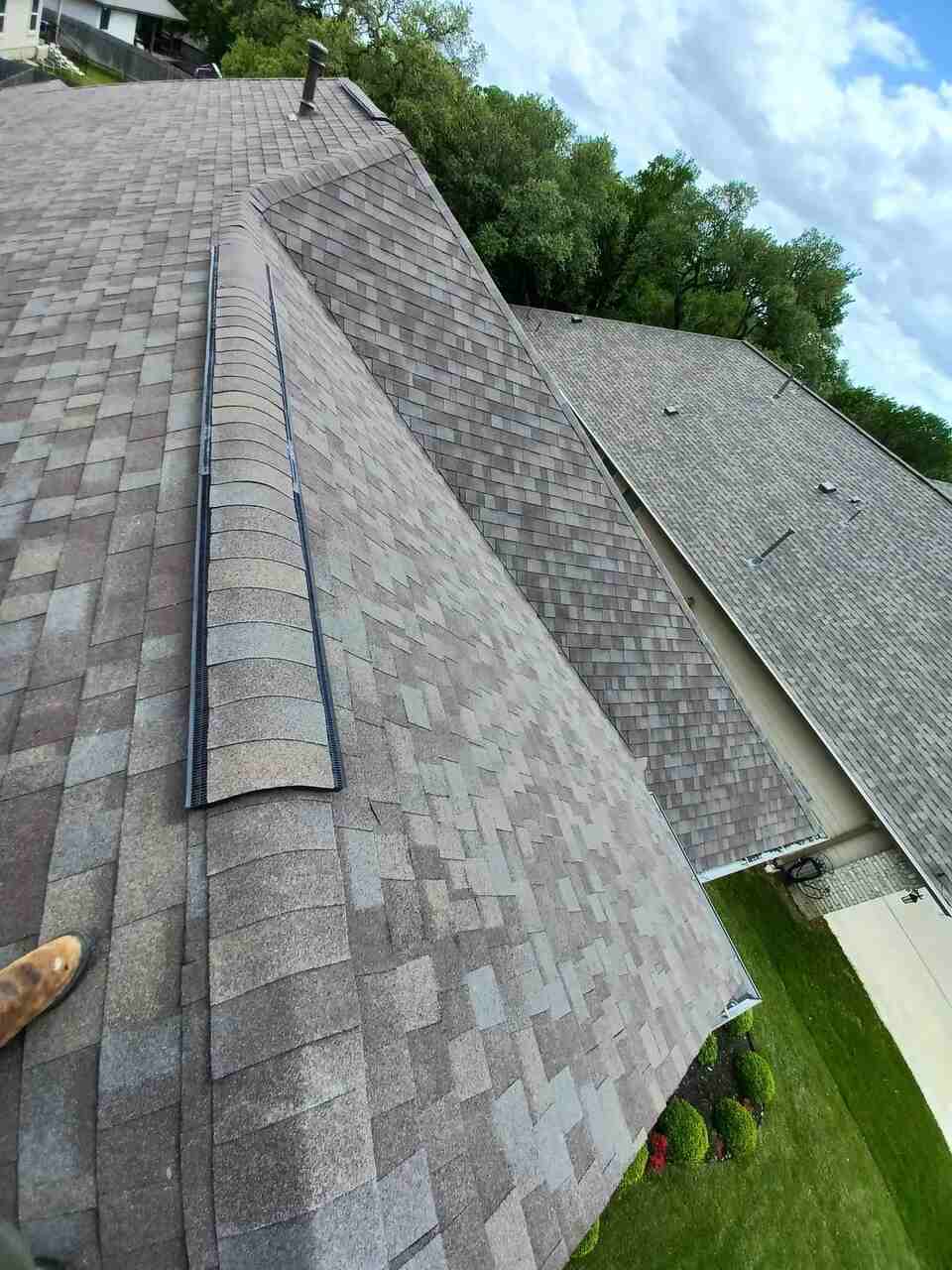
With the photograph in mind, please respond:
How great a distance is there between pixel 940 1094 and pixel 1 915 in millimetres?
20976

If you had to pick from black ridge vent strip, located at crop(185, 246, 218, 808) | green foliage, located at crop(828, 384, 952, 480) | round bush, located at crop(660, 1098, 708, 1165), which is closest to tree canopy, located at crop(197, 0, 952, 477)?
green foliage, located at crop(828, 384, 952, 480)

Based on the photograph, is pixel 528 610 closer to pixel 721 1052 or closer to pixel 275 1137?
pixel 275 1137

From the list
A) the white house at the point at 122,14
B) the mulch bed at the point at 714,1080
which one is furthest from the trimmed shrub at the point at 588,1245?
the white house at the point at 122,14

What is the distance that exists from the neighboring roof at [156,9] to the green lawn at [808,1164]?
2618 inches

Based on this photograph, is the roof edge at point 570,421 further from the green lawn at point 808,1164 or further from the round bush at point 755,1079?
the green lawn at point 808,1164

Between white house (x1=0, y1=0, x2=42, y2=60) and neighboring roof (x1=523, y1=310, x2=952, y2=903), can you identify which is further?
white house (x1=0, y1=0, x2=42, y2=60)

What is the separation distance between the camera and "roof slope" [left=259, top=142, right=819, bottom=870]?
384 inches

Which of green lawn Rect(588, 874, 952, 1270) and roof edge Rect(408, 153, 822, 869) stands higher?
roof edge Rect(408, 153, 822, 869)

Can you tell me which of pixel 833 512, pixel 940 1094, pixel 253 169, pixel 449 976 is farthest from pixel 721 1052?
pixel 253 169

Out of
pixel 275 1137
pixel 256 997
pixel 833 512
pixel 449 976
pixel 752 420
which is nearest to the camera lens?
pixel 275 1137

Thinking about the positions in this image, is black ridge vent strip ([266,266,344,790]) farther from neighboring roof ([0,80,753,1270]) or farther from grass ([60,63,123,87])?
grass ([60,63,123,87])

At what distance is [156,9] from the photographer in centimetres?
4522

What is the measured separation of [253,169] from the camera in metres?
10.4

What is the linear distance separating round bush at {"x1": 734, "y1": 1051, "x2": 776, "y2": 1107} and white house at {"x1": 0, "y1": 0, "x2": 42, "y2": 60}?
2093 inches
